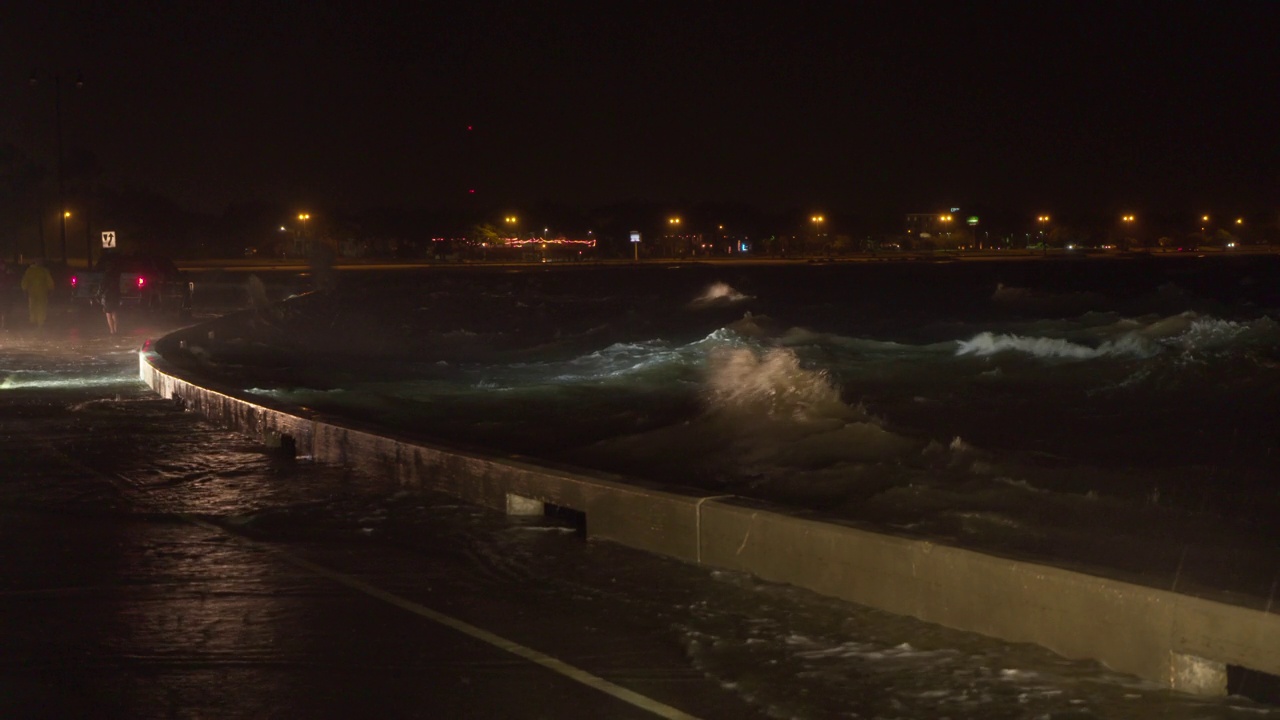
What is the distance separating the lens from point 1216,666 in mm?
6148

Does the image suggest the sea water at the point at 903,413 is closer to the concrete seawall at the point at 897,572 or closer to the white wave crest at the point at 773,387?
the white wave crest at the point at 773,387

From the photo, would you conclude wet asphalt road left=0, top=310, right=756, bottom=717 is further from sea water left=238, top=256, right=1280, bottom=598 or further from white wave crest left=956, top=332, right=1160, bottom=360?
white wave crest left=956, top=332, right=1160, bottom=360

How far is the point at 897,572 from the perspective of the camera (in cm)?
760

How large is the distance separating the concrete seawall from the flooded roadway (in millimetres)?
140

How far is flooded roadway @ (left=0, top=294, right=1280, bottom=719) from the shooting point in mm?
6160

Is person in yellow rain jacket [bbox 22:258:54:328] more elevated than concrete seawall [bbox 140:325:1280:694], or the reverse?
person in yellow rain jacket [bbox 22:258:54:328]

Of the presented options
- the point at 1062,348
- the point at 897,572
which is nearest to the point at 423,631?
the point at 897,572

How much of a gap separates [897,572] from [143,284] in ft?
118

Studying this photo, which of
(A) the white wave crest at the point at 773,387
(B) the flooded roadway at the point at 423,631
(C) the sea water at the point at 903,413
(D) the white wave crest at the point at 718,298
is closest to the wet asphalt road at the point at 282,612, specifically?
(B) the flooded roadway at the point at 423,631

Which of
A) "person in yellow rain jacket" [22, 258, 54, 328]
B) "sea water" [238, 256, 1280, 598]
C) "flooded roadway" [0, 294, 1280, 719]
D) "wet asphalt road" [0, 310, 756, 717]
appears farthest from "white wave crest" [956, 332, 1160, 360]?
"flooded roadway" [0, 294, 1280, 719]

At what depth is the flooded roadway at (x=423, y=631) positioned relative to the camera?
20.2 ft

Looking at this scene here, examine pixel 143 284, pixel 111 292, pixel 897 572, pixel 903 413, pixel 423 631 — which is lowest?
pixel 903 413

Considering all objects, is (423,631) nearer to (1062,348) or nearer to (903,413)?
(903,413)

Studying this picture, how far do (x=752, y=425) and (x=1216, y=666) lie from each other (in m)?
14.0
